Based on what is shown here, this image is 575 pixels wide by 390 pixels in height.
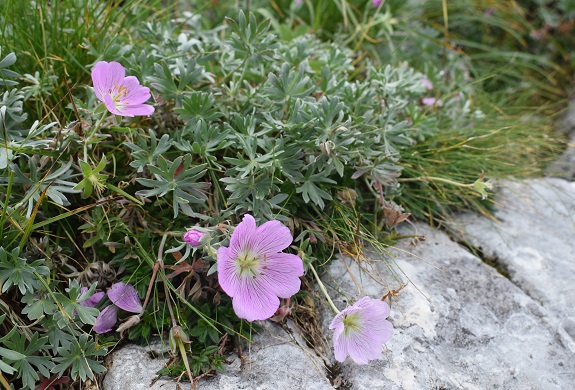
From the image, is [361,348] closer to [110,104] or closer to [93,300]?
[93,300]

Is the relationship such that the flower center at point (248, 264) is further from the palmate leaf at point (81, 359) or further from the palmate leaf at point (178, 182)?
the palmate leaf at point (81, 359)

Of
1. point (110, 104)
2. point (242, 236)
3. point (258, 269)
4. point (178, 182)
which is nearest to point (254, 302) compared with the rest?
point (258, 269)

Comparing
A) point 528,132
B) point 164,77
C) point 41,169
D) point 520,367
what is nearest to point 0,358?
point 41,169

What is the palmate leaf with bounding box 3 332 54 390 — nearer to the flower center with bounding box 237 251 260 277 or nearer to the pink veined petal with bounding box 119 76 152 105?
the flower center with bounding box 237 251 260 277

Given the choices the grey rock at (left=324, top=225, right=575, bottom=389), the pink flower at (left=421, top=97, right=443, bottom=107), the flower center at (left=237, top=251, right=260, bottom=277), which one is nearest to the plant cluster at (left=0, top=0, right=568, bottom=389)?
the flower center at (left=237, top=251, right=260, bottom=277)

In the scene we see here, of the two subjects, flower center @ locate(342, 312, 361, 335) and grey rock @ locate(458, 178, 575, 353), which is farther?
grey rock @ locate(458, 178, 575, 353)

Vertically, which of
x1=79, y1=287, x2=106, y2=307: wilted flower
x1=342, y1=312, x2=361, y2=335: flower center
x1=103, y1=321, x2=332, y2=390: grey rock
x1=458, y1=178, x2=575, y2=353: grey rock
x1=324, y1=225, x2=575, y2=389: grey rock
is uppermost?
x1=79, y1=287, x2=106, y2=307: wilted flower

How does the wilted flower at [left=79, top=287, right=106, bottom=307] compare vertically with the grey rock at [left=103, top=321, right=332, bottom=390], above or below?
above

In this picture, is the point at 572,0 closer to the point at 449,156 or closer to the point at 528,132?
the point at 528,132

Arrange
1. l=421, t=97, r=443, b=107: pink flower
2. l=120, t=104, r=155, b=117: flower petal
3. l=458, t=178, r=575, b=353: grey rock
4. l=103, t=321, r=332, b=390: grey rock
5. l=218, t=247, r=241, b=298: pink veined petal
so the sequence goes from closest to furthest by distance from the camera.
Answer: l=218, t=247, r=241, b=298: pink veined petal → l=103, t=321, r=332, b=390: grey rock → l=120, t=104, r=155, b=117: flower petal → l=458, t=178, r=575, b=353: grey rock → l=421, t=97, r=443, b=107: pink flower

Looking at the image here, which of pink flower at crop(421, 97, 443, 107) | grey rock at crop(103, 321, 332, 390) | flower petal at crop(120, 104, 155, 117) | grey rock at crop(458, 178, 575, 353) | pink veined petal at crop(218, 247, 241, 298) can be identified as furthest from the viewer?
pink flower at crop(421, 97, 443, 107)
